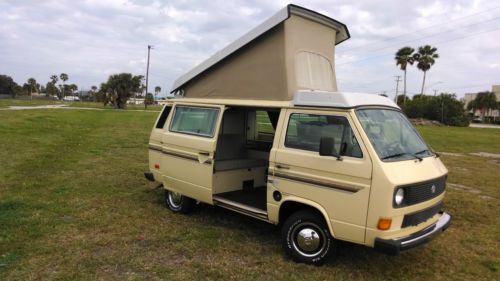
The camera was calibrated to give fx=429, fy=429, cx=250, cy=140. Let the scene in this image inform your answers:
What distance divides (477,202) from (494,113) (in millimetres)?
99952

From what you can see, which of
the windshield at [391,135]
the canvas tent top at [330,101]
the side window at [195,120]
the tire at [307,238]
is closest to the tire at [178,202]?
the side window at [195,120]

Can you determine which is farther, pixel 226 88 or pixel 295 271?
pixel 226 88

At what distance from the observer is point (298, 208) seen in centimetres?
569

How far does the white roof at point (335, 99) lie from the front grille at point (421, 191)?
3.76 feet

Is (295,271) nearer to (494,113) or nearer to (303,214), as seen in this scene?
(303,214)

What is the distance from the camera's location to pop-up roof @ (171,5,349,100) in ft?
19.9

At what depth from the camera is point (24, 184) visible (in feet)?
29.8

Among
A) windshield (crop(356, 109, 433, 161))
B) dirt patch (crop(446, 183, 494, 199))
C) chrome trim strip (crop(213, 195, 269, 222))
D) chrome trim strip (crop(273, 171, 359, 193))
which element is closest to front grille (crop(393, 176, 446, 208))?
windshield (crop(356, 109, 433, 161))

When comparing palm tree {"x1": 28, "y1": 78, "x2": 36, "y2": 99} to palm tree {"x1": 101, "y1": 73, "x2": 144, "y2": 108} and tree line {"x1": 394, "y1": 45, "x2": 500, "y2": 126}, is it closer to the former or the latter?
palm tree {"x1": 101, "y1": 73, "x2": 144, "y2": 108}

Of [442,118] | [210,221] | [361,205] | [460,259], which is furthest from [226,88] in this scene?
[442,118]

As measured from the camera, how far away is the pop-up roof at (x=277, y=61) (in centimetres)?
605

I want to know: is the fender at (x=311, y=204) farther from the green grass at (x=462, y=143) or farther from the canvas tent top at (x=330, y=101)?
the green grass at (x=462, y=143)

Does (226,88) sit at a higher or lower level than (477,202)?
higher

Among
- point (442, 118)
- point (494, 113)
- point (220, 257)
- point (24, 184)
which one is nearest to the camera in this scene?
point (220, 257)
